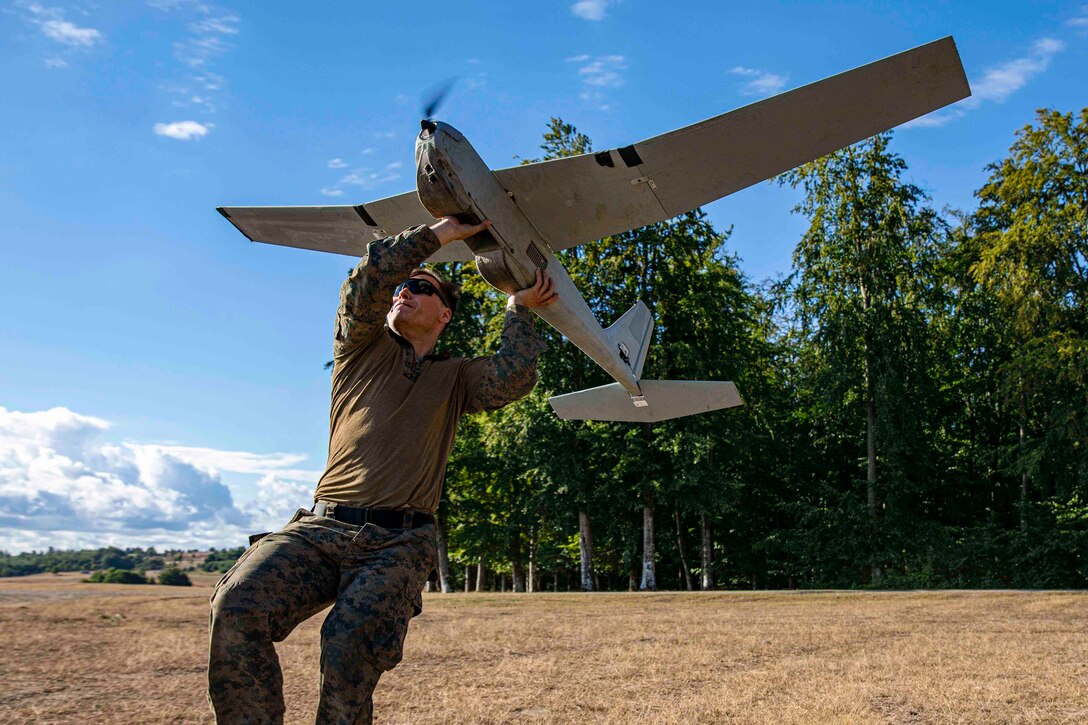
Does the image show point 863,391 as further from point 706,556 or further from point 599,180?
point 599,180

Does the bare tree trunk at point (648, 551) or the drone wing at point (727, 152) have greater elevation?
the drone wing at point (727, 152)

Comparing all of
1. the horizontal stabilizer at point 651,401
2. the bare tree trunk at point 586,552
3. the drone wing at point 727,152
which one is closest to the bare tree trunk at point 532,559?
the bare tree trunk at point 586,552

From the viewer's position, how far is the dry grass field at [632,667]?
18.9ft

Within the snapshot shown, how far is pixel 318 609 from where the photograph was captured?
11.4 feet

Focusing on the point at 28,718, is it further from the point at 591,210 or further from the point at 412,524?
the point at 591,210

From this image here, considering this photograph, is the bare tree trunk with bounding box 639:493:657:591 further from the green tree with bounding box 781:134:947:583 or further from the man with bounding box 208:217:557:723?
the man with bounding box 208:217:557:723

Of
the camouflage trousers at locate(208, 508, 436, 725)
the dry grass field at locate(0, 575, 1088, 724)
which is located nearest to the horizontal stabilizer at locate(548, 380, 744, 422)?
→ the dry grass field at locate(0, 575, 1088, 724)

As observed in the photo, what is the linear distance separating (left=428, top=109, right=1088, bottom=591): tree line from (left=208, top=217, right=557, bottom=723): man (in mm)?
21735

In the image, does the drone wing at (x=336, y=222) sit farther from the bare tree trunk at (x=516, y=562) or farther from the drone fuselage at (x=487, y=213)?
the bare tree trunk at (x=516, y=562)

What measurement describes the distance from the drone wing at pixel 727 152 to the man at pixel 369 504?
270cm

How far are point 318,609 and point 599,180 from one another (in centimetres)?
450

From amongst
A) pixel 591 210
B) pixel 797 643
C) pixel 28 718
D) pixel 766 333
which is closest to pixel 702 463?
pixel 766 333

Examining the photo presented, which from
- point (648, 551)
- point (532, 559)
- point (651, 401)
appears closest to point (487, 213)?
point (651, 401)

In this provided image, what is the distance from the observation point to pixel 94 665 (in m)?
7.98
